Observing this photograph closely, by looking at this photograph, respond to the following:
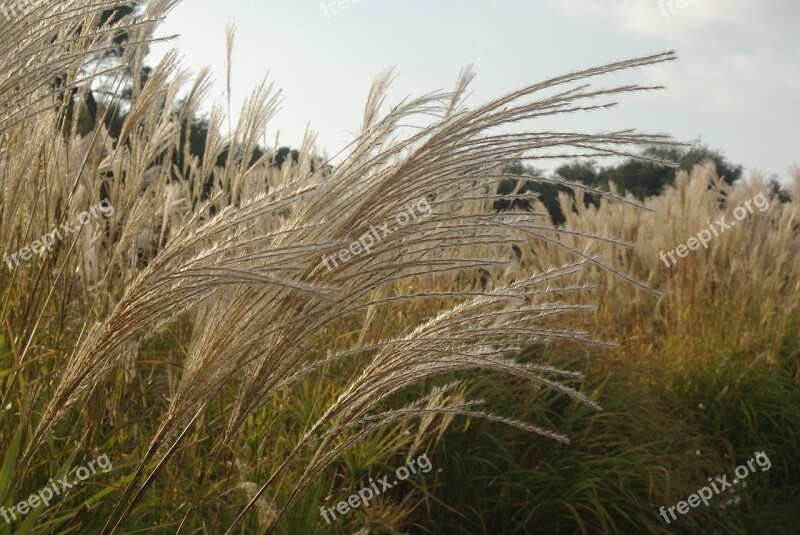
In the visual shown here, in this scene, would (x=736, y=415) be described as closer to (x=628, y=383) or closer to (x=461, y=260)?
(x=628, y=383)

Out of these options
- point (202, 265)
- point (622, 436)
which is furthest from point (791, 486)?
point (202, 265)

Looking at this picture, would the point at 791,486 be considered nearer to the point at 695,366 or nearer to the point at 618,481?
the point at 695,366

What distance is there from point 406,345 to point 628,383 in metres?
2.92

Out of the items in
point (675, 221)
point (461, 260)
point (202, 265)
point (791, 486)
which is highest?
point (202, 265)

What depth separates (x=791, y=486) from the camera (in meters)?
4.73

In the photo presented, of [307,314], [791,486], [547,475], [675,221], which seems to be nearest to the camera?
[307,314]

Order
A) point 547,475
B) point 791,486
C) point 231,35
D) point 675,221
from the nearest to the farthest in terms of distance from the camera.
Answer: point 547,475 → point 231,35 → point 791,486 → point 675,221

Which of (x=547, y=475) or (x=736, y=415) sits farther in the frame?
(x=736, y=415)

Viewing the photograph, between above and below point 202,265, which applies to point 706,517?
below

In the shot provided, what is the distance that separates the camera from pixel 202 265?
3.95 ft

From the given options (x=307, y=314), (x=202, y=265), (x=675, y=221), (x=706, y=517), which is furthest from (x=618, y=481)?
(x=675, y=221)

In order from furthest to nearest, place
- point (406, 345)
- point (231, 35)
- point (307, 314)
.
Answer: point (231, 35) → point (406, 345) → point (307, 314)

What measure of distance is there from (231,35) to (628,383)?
2594 mm

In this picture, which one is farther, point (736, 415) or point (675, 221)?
point (675, 221)
